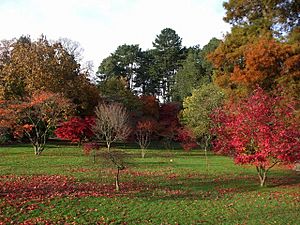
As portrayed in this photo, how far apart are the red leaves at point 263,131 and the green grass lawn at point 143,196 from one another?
1425mm

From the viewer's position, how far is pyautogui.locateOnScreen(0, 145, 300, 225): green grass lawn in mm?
9219

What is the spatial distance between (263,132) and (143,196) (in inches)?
203

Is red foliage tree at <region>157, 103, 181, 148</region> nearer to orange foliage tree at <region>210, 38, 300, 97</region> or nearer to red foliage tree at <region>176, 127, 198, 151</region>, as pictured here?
red foliage tree at <region>176, 127, 198, 151</region>

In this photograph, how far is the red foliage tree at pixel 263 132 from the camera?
12.8 meters

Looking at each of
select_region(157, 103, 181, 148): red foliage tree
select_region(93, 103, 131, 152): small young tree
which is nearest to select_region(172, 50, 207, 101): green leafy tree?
select_region(157, 103, 181, 148): red foliage tree

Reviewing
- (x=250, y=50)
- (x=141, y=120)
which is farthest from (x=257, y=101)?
(x=141, y=120)

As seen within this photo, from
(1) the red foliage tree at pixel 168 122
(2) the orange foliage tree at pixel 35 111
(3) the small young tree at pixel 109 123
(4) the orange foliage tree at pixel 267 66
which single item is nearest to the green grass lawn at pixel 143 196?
(4) the orange foliage tree at pixel 267 66

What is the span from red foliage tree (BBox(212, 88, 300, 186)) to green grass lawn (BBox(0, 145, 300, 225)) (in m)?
1.38

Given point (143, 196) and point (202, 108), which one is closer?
point (143, 196)

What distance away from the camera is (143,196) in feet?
39.0

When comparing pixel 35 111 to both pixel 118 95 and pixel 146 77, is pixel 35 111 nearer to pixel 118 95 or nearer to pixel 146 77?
pixel 118 95

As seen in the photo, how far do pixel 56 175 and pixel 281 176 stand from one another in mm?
11382

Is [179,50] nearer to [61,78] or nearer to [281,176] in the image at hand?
[61,78]

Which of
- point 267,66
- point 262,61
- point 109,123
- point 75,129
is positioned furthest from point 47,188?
point 75,129
